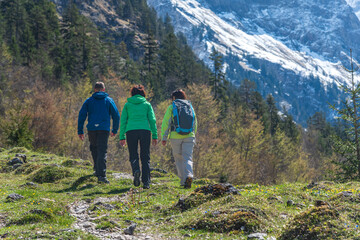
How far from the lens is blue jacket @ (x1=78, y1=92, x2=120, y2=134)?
406 inches

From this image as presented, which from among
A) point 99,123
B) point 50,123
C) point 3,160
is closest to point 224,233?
point 99,123

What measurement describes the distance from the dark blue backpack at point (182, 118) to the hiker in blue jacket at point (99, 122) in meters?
1.95

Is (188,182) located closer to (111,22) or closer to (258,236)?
(258,236)

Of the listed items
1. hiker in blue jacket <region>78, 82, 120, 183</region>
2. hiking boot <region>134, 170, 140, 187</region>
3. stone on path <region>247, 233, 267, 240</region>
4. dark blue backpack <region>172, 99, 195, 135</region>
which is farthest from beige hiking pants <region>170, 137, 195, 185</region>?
stone on path <region>247, 233, 267, 240</region>

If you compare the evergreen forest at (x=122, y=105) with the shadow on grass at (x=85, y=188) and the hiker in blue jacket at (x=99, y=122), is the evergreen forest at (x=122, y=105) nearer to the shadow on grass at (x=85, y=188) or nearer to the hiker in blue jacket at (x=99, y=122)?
the shadow on grass at (x=85, y=188)

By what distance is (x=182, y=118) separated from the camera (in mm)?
9766

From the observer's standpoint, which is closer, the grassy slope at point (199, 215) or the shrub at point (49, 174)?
the grassy slope at point (199, 215)

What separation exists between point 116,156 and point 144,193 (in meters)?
25.4

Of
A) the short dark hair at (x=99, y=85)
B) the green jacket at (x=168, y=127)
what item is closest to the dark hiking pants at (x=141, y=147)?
the green jacket at (x=168, y=127)

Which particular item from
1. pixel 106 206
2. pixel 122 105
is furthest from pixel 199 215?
pixel 122 105

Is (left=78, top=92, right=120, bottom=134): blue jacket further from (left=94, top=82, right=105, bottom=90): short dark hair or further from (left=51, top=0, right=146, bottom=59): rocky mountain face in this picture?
(left=51, top=0, right=146, bottom=59): rocky mountain face

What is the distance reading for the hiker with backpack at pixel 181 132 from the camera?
9.77 meters

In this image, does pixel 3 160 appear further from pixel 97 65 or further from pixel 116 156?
pixel 97 65

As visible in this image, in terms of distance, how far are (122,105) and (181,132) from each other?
30614 millimetres
